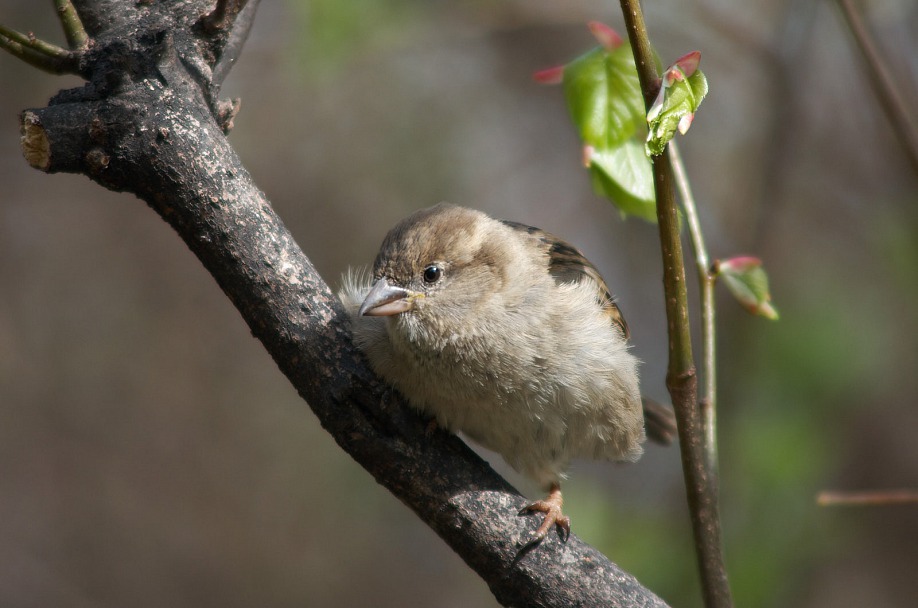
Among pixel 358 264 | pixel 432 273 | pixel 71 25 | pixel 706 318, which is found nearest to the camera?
pixel 71 25

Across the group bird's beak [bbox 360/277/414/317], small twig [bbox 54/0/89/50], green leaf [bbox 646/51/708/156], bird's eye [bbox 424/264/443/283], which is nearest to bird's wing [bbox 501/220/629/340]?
bird's eye [bbox 424/264/443/283]

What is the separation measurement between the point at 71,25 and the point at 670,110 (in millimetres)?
1350

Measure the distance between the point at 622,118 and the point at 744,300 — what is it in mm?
561

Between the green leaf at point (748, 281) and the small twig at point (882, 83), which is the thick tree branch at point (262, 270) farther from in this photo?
the small twig at point (882, 83)

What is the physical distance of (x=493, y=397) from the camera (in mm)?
2496

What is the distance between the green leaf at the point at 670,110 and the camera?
1551 millimetres

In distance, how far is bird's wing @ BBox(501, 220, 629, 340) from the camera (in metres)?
2.92

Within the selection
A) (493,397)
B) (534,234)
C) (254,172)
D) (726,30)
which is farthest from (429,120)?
(493,397)

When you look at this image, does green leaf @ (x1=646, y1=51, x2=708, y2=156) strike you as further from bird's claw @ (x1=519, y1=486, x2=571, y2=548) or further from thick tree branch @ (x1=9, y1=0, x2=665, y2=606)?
bird's claw @ (x1=519, y1=486, x2=571, y2=548)

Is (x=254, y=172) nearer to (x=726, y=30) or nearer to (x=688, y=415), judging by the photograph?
(x=726, y=30)

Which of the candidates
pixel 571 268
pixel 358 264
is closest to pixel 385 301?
pixel 571 268

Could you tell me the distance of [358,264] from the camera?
697cm

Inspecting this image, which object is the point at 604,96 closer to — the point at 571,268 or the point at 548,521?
the point at 571,268

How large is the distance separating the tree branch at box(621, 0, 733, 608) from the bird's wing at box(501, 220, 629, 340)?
33.3 inches
